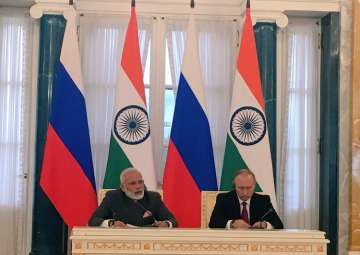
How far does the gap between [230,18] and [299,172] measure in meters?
1.68

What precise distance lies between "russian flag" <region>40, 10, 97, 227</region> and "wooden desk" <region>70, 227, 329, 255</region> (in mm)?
1986

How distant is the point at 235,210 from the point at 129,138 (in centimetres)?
131

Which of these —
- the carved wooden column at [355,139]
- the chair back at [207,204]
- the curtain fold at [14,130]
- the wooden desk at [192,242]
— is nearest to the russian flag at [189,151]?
the chair back at [207,204]

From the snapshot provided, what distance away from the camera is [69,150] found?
19.7 ft

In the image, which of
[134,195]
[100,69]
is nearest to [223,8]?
[100,69]

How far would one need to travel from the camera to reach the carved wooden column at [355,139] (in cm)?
638

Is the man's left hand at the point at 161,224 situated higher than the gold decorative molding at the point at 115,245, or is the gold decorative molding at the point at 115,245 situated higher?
the man's left hand at the point at 161,224

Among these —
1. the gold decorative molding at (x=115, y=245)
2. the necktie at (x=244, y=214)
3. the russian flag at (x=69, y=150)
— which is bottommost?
the gold decorative molding at (x=115, y=245)

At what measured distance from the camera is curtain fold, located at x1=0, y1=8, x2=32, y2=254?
651 cm

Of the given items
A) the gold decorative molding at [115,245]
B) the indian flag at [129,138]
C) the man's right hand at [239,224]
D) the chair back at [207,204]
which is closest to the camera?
the gold decorative molding at [115,245]

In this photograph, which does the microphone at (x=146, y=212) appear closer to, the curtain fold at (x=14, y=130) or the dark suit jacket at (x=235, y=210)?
the dark suit jacket at (x=235, y=210)

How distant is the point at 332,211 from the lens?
6.54 m

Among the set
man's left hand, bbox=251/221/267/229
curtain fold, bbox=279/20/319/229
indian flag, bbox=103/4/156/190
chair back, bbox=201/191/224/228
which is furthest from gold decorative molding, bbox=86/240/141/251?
curtain fold, bbox=279/20/319/229

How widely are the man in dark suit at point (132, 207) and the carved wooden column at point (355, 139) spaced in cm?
209
